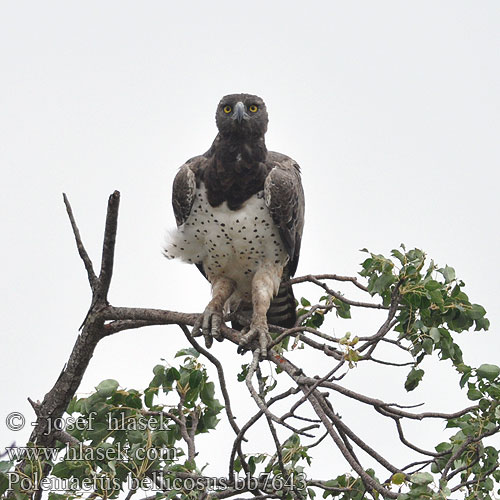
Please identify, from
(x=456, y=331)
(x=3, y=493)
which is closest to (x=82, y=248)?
(x=3, y=493)

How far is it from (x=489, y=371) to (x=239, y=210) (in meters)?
2.81

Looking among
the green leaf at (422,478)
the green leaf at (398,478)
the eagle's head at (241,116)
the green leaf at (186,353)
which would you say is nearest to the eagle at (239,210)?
the eagle's head at (241,116)

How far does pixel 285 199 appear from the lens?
7.30m

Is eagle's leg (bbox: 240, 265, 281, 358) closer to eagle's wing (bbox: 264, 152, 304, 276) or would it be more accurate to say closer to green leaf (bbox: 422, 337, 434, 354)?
eagle's wing (bbox: 264, 152, 304, 276)

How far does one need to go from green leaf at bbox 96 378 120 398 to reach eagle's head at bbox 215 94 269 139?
9.08 feet

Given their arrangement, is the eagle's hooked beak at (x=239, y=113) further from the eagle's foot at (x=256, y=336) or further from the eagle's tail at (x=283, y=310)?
the eagle's foot at (x=256, y=336)

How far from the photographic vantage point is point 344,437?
5129 mm

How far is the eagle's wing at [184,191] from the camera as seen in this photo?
741 centimetres

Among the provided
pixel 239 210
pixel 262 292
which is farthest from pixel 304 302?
pixel 239 210

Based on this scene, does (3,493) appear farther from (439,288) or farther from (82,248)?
(439,288)

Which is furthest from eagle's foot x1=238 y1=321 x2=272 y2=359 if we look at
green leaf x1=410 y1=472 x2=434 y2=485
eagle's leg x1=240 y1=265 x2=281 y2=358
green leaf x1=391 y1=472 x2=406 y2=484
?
green leaf x1=410 y1=472 x2=434 y2=485

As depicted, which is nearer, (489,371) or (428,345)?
(489,371)

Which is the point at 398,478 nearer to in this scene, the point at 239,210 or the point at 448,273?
the point at 448,273

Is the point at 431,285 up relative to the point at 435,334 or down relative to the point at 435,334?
up
